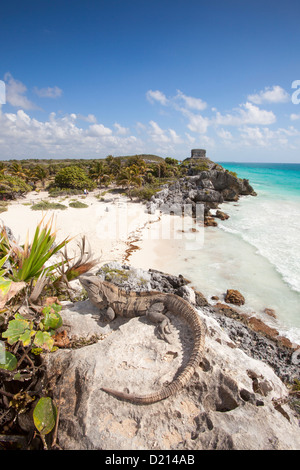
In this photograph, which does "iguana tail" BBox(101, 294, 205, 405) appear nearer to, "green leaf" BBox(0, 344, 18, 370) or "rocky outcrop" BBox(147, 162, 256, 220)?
"green leaf" BBox(0, 344, 18, 370)

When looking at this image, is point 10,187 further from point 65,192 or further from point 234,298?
point 234,298

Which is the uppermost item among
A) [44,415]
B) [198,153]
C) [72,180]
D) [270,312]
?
[198,153]

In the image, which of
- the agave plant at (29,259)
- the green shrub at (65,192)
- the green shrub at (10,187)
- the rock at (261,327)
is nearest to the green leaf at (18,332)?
the agave plant at (29,259)

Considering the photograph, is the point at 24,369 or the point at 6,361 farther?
the point at 24,369

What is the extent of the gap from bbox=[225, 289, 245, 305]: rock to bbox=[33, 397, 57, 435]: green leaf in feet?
31.0

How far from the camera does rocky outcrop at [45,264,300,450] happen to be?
9.23 ft

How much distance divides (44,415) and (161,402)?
151 cm

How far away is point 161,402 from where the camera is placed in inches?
124

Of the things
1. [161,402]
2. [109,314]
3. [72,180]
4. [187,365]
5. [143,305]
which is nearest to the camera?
[161,402]

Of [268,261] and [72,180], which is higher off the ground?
[72,180]

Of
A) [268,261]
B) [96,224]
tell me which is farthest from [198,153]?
[268,261]

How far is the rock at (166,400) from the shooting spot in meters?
2.80

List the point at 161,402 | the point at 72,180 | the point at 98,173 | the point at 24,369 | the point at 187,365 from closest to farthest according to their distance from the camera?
1. the point at 24,369
2. the point at 161,402
3. the point at 187,365
4. the point at 72,180
5. the point at 98,173

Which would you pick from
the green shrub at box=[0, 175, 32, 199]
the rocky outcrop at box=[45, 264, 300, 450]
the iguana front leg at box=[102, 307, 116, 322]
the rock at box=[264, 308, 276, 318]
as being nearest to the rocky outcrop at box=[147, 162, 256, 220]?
the green shrub at box=[0, 175, 32, 199]
